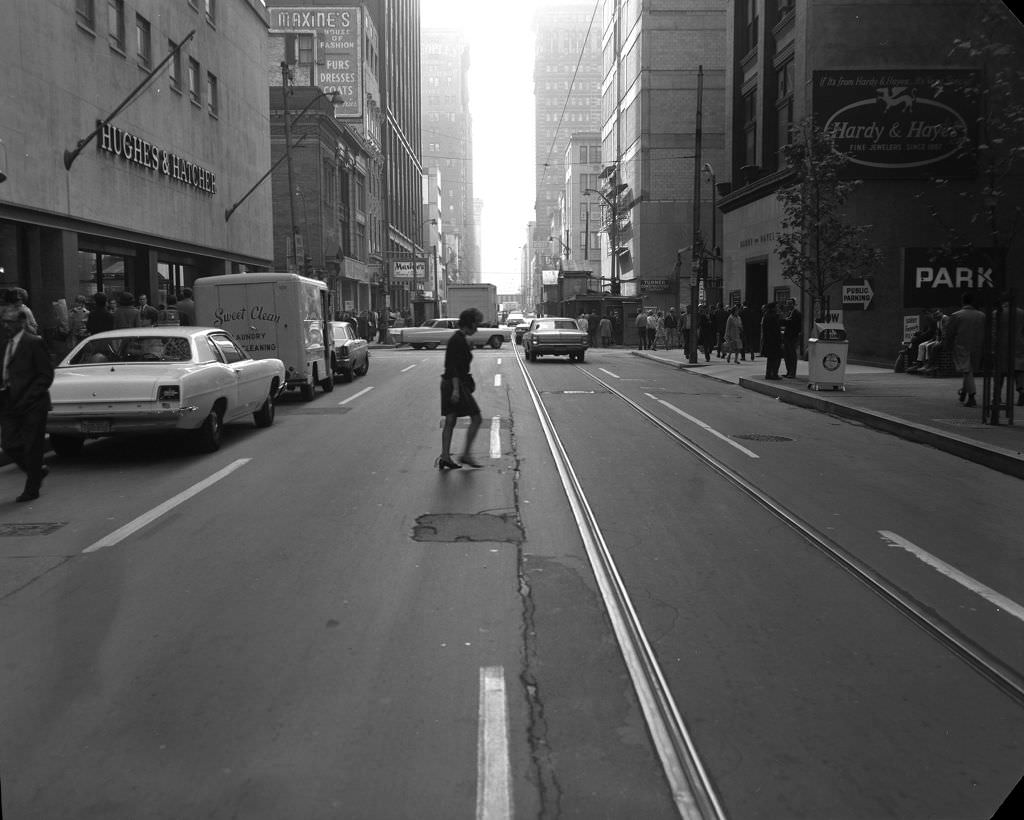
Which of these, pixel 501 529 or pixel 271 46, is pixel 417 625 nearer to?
pixel 501 529

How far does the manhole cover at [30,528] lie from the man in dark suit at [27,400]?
109 centimetres

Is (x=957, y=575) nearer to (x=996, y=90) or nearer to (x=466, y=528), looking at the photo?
(x=466, y=528)

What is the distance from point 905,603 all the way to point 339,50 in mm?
64417

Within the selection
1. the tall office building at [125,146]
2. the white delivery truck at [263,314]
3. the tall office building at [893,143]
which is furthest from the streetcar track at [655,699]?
the tall office building at [893,143]

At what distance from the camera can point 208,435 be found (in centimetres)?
1108

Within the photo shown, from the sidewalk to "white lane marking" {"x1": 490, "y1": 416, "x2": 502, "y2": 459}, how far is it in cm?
546

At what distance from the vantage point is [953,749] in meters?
3.67

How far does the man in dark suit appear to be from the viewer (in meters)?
8.46

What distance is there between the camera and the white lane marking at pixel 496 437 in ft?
36.7

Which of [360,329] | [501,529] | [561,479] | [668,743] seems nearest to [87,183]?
[561,479]

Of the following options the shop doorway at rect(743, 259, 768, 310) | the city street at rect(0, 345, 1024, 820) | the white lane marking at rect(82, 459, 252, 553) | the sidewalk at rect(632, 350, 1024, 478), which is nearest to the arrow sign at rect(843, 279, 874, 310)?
the sidewalk at rect(632, 350, 1024, 478)

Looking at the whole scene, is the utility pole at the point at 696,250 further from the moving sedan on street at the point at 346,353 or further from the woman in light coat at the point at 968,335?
the woman in light coat at the point at 968,335

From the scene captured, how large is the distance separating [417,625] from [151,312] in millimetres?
14435

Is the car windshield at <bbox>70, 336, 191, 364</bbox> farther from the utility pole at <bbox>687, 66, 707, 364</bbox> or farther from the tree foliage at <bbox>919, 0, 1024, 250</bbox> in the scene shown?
the utility pole at <bbox>687, 66, 707, 364</bbox>
